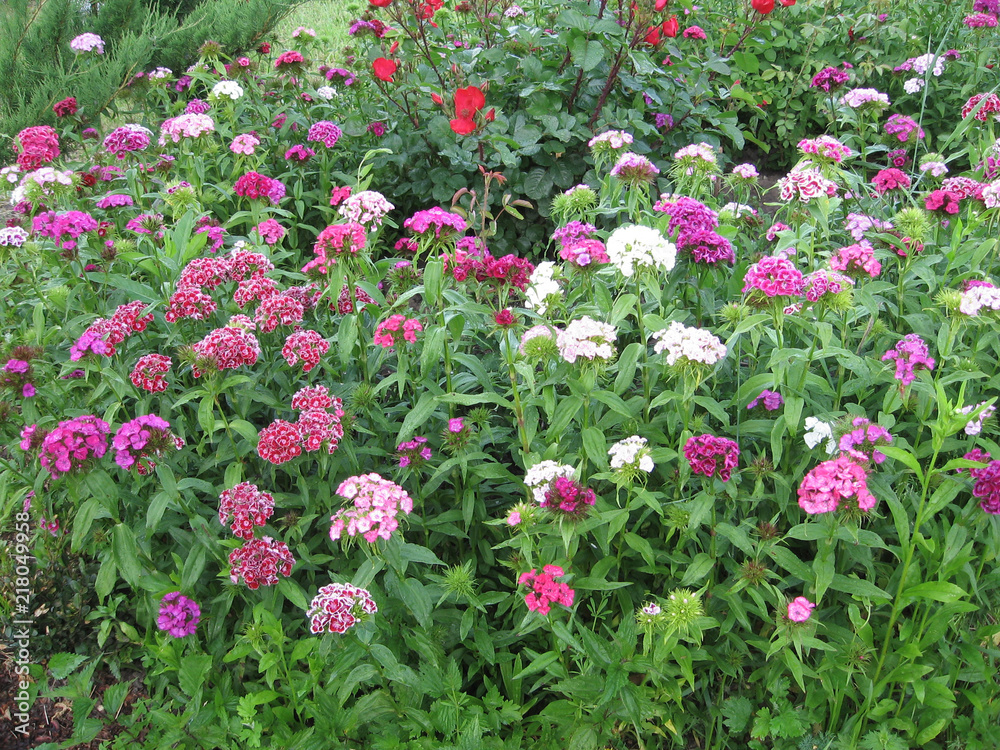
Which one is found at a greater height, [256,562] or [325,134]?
[325,134]

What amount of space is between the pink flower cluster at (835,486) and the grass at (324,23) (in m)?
6.52

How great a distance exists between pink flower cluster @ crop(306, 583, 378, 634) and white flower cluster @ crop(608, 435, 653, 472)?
2.44ft

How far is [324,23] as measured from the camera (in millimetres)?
8617

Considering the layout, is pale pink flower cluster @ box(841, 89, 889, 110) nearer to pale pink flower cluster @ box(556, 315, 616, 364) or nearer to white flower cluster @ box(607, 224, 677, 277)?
white flower cluster @ box(607, 224, 677, 277)

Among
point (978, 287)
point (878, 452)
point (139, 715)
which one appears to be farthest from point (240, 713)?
point (978, 287)

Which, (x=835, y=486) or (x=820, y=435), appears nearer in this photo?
(x=835, y=486)

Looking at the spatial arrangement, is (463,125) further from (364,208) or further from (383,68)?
(364,208)

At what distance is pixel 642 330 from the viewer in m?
2.34

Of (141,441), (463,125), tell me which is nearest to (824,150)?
(463,125)

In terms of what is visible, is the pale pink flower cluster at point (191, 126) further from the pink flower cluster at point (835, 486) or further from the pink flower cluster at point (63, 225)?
the pink flower cluster at point (835, 486)

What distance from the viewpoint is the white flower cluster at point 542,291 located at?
2.25m

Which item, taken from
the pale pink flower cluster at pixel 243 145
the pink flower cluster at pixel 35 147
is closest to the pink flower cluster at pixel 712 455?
the pale pink flower cluster at pixel 243 145

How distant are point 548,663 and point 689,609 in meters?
0.44

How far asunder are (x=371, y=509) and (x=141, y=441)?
28.8 inches
